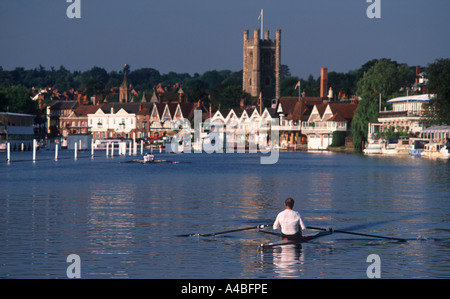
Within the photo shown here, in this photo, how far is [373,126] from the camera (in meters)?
160

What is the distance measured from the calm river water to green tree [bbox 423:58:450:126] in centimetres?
5373

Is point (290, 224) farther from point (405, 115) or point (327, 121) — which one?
point (327, 121)

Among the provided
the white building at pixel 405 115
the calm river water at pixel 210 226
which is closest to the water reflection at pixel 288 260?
the calm river water at pixel 210 226

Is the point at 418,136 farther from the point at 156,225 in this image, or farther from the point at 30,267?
the point at 30,267

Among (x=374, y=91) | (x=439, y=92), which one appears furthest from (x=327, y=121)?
(x=439, y=92)

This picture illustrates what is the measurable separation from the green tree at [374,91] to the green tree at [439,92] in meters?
21.7

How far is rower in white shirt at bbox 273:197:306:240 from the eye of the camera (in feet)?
101

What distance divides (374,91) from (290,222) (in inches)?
5296

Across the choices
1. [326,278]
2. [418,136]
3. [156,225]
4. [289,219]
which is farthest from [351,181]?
[418,136]

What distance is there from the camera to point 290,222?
31.0 metres
